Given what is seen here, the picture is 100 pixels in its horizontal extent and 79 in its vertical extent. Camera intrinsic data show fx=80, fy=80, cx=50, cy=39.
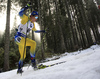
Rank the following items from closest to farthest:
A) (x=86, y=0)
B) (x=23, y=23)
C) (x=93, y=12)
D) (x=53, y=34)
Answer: (x=23, y=23)
(x=86, y=0)
(x=53, y=34)
(x=93, y=12)

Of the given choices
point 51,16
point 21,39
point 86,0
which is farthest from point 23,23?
point 86,0

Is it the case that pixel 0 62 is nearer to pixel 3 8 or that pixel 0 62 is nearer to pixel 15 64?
pixel 15 64

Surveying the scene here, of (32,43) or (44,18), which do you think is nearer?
(32,43)

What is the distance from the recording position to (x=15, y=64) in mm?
9000

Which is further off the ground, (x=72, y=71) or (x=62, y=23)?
(x=62, y=23)

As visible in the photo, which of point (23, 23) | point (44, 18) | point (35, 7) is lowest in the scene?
point (23, 23)

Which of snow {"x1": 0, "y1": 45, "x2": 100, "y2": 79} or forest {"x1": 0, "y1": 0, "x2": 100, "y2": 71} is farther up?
forest {"x1": 0, "y1": 0, "x2": 100, "y2": 71}

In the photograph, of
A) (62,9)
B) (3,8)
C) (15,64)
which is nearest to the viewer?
(3,8)

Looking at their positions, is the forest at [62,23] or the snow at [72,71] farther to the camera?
the forest at [62,23]

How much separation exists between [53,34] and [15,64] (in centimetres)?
1438

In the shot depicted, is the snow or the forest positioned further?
the forest

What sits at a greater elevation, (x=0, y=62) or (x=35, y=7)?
(x=35, y=7)

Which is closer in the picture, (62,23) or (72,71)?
(72,71)

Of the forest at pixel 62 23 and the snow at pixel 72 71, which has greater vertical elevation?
the forest at pixel 62 23
